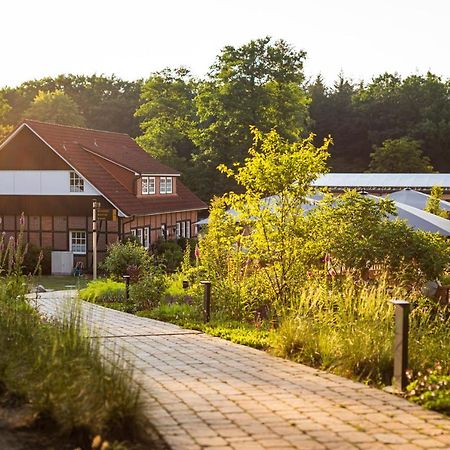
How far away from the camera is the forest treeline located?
4916cm

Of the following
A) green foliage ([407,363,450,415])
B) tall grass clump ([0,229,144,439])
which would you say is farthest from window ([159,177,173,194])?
tall grass clump ([0,229,144,439])

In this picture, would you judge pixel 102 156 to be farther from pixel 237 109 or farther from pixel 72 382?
pixel 72 382

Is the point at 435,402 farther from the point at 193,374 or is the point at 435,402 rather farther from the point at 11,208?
the point at 11,208

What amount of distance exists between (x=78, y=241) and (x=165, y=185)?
8057mm

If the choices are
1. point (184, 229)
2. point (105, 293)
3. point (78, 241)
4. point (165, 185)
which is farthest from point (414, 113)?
point (105, 293)

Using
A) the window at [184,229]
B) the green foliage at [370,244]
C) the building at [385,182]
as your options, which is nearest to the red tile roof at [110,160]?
the window at [184,229]

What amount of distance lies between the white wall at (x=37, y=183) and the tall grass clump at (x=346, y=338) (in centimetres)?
2691

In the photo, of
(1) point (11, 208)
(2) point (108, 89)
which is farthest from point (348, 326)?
(2) point (108, 89)

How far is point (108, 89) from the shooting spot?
84438 mm

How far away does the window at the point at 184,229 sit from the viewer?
43375 mm

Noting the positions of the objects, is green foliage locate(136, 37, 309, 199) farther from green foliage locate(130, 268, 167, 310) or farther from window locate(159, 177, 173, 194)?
green foliage locate(130, 268, 167, 310)

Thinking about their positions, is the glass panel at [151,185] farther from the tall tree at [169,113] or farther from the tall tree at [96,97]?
the tall tree at [96,97]

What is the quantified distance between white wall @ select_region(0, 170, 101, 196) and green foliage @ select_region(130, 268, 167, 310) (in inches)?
769

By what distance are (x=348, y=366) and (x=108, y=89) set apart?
255 feet
